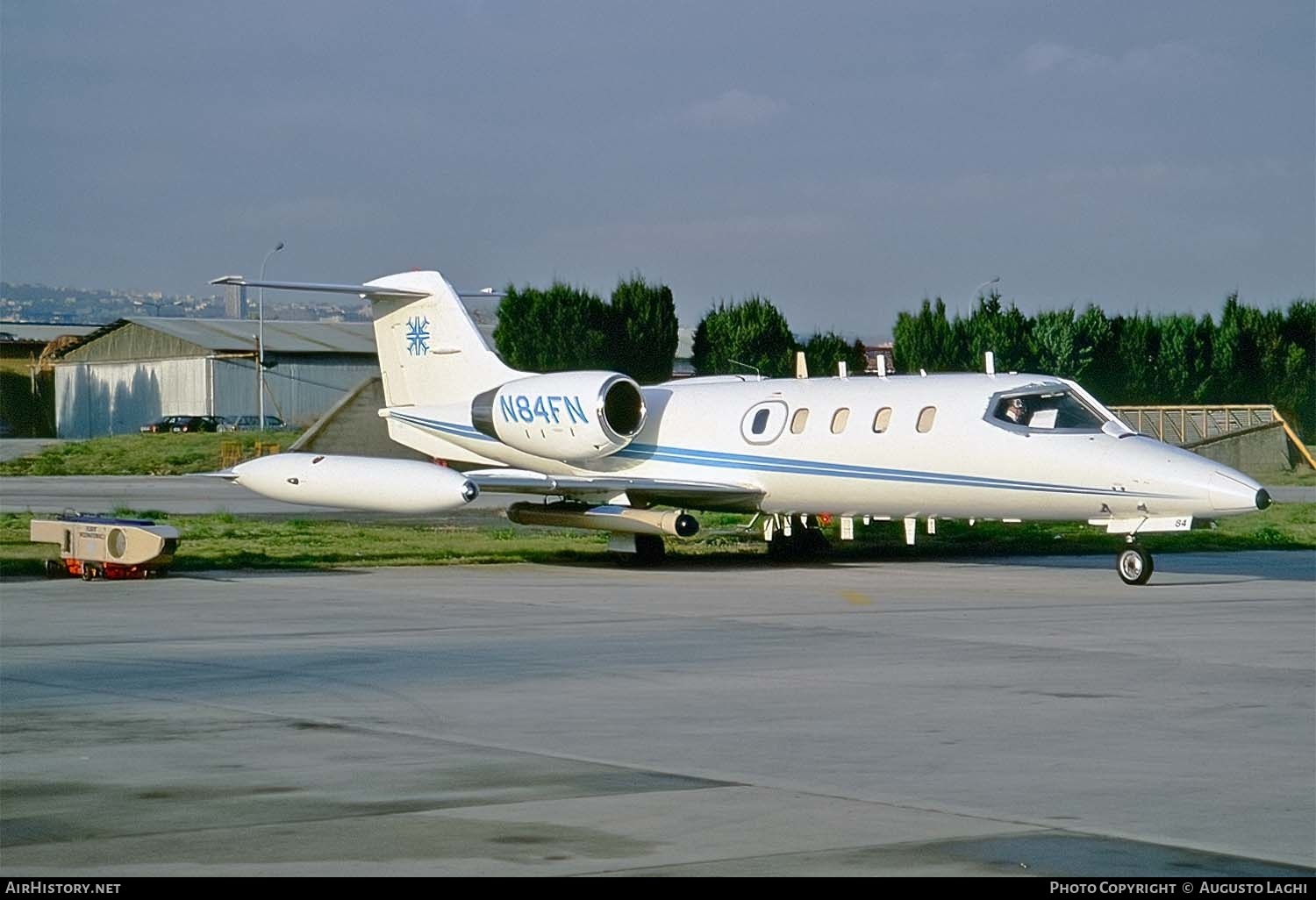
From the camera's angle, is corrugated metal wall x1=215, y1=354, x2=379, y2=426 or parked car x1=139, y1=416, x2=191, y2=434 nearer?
parked car x1=139, y1=416, x2=191, y2=434

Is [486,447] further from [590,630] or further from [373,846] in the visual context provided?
[373,846]

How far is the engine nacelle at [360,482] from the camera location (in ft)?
71.5

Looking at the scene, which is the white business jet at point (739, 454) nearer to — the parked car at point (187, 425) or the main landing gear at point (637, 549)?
the main landing gear at point (637, 549)

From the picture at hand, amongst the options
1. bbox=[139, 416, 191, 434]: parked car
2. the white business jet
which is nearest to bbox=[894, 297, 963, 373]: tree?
bbox=[139, 416, 191, 434]: parked car

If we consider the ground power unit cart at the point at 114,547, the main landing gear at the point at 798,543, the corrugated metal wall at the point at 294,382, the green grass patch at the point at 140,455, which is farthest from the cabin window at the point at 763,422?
the corrugated metal wall at the point at 294,382

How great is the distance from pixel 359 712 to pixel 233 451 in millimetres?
46271

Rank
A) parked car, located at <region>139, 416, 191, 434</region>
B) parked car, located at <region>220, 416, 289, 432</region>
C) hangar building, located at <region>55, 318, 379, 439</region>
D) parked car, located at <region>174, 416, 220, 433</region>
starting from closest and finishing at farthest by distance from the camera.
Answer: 1. parked car, located at <region>174, 416, 220, 433</region>
2. parked car, located at <region>139, 416, 191, 434</region>
3. parked car, located at <region>220, 416, 289, 432</region>
4. hangar building, located at <region>55, 318, 379, 439</region>

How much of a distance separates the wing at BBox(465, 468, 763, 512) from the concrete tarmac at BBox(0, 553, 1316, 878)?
16.4 ft

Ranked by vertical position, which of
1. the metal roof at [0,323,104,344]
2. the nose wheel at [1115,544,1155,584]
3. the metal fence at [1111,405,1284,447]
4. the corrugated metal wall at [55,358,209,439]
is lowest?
the nose wheel at [1115,544,1155,584]

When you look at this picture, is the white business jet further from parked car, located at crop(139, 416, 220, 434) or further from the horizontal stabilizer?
parked car, located at crop(139, 416, 220, 434)

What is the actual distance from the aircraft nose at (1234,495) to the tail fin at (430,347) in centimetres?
1212

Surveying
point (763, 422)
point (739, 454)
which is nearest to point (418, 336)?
point (739, 454)

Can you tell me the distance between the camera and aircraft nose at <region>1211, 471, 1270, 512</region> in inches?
737
